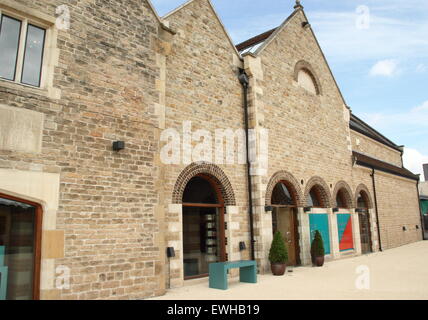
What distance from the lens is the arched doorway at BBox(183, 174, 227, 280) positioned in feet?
29.6

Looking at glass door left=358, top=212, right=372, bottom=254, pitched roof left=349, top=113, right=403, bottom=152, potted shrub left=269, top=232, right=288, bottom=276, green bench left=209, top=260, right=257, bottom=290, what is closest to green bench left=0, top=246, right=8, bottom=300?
green bench left=209, top=260, right=257, bottom=290

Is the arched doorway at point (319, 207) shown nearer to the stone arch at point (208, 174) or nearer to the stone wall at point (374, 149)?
the stone arch at point (208, 174)

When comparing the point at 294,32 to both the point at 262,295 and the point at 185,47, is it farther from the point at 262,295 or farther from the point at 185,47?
the point at 262,295

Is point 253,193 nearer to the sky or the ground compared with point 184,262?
nearer to the sky

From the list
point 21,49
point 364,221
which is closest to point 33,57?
point 21,49

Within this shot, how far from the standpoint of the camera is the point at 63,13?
670 centimetres

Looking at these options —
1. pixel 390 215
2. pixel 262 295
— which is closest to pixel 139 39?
pixel 262 295

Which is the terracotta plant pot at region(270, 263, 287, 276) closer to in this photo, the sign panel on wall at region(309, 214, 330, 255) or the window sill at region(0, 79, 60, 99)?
the sign panel on wall at region(309, 214, 330, 255)

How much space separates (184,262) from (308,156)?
6.97 meters

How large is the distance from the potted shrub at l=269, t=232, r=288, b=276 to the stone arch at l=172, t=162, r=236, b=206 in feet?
5.47

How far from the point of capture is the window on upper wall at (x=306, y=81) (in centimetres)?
1413

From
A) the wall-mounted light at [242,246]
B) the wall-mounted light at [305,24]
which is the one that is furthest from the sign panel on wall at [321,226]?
the wall-mounted light at [305,24]

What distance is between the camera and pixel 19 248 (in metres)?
5.79

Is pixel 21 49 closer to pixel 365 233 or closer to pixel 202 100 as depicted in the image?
pixel 202 100
